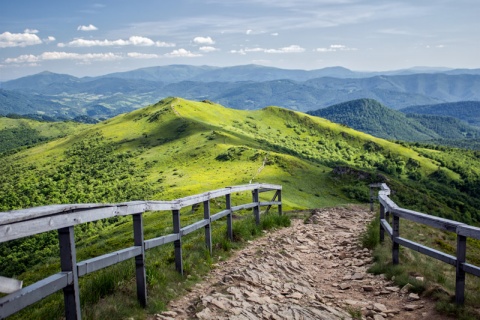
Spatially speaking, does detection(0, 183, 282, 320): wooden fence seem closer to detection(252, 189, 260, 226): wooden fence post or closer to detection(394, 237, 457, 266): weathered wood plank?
detection(394, 237, 457, 266): weathered wood plank

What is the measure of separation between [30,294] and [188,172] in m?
86.8

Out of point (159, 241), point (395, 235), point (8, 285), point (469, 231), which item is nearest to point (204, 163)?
point (395, 235)

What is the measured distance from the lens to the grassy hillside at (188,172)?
5109cm

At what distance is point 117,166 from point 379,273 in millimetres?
120246

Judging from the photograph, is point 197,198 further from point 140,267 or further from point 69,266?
point 69,266

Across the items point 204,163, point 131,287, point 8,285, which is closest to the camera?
point 8,285

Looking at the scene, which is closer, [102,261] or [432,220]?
[102,261]

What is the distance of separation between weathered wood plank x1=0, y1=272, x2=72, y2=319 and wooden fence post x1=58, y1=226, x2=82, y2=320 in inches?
4.2

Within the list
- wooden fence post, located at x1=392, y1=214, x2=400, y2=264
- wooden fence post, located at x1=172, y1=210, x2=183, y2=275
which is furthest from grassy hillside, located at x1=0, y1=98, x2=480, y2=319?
wooden fence post, located at x1=392, y1=214, x2=400, y2=264

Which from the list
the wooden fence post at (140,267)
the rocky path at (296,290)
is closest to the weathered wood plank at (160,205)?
the wooden fence post at (140,267)

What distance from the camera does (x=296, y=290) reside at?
→ 953 centimetres

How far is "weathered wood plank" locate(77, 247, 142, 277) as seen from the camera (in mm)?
6020

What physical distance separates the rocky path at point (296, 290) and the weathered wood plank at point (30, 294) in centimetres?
246

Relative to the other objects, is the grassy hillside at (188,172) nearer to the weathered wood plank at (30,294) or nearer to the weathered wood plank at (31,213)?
the weathered wood plank at (30,294)
